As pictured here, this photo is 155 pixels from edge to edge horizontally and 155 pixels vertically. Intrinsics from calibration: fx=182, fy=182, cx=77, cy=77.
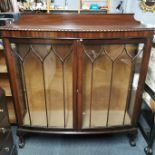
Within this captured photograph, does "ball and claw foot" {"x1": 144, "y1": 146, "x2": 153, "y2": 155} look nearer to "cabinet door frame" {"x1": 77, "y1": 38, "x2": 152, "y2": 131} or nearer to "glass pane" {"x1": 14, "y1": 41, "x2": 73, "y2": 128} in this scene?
"cabinet door frame" {"x1": 77, "y1": 38, "x2": 152, "y2": 131}

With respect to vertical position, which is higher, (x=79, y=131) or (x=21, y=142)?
(x=79, y=131)

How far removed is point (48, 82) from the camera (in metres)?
1.42

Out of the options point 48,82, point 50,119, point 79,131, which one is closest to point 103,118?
point 79,131

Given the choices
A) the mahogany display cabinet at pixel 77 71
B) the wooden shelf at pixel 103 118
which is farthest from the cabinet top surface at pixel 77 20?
the wooden shelf at pixel 103 118

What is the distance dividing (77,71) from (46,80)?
0.88ft

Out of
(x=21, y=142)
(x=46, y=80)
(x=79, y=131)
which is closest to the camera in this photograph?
(x=46, y=80)

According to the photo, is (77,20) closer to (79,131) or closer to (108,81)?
(108,81)

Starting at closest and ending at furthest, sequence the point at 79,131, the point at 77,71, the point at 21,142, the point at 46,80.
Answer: the point at 77,71
the point at 46,80
the point at 79,131
the point at 21,142

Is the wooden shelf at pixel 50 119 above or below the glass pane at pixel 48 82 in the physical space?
below

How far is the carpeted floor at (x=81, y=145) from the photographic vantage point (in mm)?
1610

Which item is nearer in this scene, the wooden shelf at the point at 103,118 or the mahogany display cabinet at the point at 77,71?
the mahogany display cabinet at the point at 77,71

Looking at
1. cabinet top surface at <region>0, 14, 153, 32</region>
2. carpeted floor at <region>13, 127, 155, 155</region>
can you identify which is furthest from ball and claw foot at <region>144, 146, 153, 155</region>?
cabinet top surface at <region>0, 14, 153, 32</region>

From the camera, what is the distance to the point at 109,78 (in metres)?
1.40

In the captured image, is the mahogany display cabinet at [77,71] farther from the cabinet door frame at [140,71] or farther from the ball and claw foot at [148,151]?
the ball and claw foot at [148,151]
